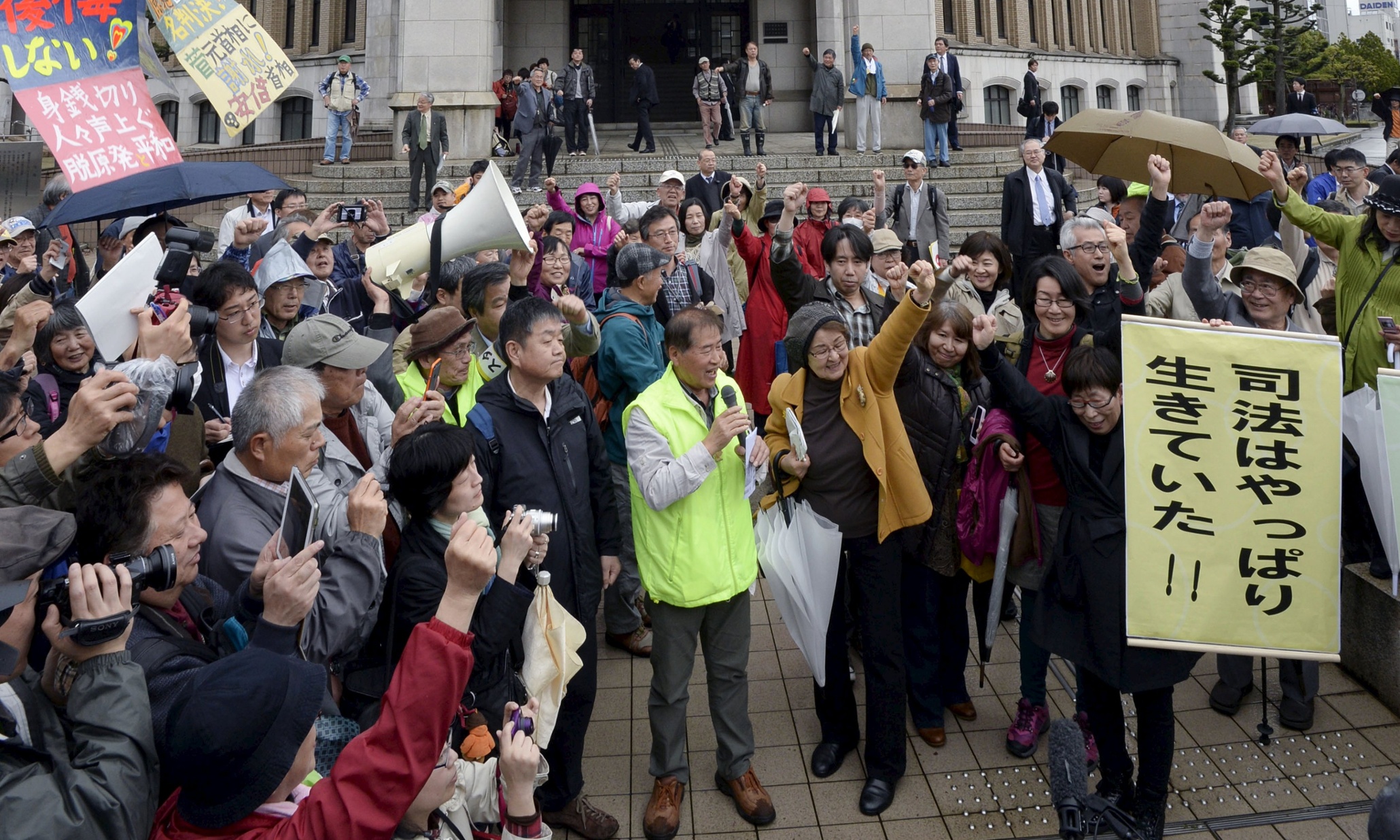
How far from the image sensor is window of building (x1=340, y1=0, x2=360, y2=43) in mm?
32750

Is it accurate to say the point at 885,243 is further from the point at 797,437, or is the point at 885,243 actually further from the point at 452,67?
the point at 452,67

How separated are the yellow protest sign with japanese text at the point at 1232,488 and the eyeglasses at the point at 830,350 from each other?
110 cm

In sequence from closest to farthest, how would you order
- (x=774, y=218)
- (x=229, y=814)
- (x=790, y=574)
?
(x=229, y=814) → (x=790, y=574) → (x=774, y=218)

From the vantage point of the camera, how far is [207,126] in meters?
34.1

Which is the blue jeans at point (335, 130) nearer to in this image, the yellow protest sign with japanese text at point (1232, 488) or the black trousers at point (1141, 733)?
the yellow protest sign with japanese text at point (1232, 488)

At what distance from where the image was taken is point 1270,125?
14.2m

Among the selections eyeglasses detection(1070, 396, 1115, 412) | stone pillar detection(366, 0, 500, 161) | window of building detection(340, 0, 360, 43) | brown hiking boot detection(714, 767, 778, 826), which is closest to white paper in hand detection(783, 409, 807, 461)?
eyeglasses detection(1070, 396, 1115, 412)

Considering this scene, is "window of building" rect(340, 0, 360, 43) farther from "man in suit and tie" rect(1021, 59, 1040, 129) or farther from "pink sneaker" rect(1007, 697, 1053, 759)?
"pink sneaker" rect(1007, 697, 1053, 759)

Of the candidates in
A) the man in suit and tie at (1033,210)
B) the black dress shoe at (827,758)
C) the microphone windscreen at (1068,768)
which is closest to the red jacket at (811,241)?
the man in suit and tie at (1033,210)

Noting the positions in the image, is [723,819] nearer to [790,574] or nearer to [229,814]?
[790,574]

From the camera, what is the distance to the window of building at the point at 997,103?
32938 millimetres

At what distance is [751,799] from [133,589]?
265 cm

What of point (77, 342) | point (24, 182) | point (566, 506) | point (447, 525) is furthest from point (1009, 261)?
point (24, 182)

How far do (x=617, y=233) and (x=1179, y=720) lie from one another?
5926 millimetres
